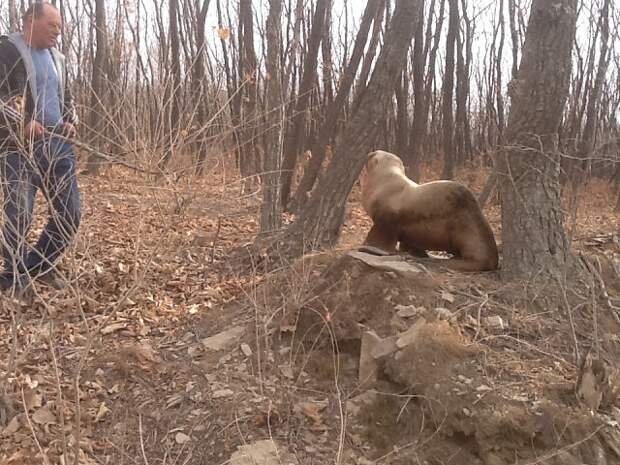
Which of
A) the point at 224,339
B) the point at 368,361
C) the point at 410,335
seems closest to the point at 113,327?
the point at 224,339

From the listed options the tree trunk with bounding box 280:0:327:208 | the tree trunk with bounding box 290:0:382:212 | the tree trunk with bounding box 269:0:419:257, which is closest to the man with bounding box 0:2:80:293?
the tree trunk with bounding box 269:0:419:257

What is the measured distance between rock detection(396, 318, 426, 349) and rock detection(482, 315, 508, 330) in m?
0.35

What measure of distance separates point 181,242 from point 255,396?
1.65 m

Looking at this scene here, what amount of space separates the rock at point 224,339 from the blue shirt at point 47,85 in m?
1.53

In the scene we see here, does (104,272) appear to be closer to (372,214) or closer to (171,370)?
(171,370)

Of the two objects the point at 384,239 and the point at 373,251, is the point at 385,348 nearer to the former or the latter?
the point at 373,251

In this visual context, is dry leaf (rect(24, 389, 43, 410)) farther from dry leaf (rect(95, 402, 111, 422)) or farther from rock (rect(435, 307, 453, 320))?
rock (rect(435, 307, 453, 320))

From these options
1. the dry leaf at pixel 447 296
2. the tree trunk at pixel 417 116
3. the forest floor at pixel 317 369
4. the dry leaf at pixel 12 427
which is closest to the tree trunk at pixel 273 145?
the forest floor at pixel 317 369

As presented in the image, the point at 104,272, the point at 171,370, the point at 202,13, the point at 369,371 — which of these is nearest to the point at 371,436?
the point at 369,371

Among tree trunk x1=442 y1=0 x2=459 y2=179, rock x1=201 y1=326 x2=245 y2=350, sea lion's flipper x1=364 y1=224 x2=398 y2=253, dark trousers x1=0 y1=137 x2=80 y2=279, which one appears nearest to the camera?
dark trousers x1=0 y1=137 x2=80 y2=279

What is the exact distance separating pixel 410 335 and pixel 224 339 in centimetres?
113

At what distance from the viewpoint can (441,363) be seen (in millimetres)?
2924

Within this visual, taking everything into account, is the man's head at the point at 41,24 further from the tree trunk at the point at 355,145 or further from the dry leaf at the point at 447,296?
the dry leaf at the point at 447,296

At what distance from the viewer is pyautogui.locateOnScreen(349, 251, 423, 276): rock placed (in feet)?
11.5
